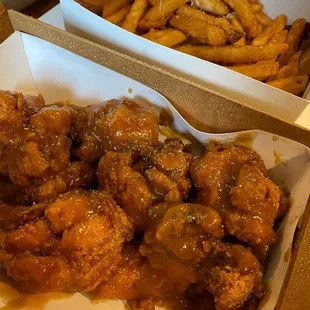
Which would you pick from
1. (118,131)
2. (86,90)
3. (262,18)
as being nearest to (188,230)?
(118,131)

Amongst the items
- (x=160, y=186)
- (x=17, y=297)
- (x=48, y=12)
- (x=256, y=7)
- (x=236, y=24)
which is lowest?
(x=17, y=297)

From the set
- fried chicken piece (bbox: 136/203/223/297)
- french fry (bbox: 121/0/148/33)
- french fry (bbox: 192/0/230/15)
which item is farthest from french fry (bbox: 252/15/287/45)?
fried chicken piece (bbox: 136/203/223/297)

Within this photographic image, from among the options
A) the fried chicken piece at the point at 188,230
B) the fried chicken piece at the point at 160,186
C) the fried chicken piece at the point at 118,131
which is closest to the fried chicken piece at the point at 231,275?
the fried chicken piece at the point at 188,230

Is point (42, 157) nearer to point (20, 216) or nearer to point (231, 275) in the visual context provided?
point (20, 216)

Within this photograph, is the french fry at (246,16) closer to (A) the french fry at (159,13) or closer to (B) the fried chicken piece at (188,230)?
(A) the french fry at (159,13)

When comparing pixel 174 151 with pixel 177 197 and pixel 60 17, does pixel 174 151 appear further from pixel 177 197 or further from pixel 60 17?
pixel 60 17

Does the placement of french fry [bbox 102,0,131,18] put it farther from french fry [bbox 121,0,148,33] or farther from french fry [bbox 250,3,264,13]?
french fry [bbox 250,3,264,13]

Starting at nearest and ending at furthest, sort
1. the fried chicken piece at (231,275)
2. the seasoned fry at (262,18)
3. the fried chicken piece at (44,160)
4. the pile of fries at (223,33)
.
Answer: the fried chicken piece at (231,275)
the fried chicken piece at (44,160)
the pile of fries at (223,33)
the seasoned fry at (262,18)
